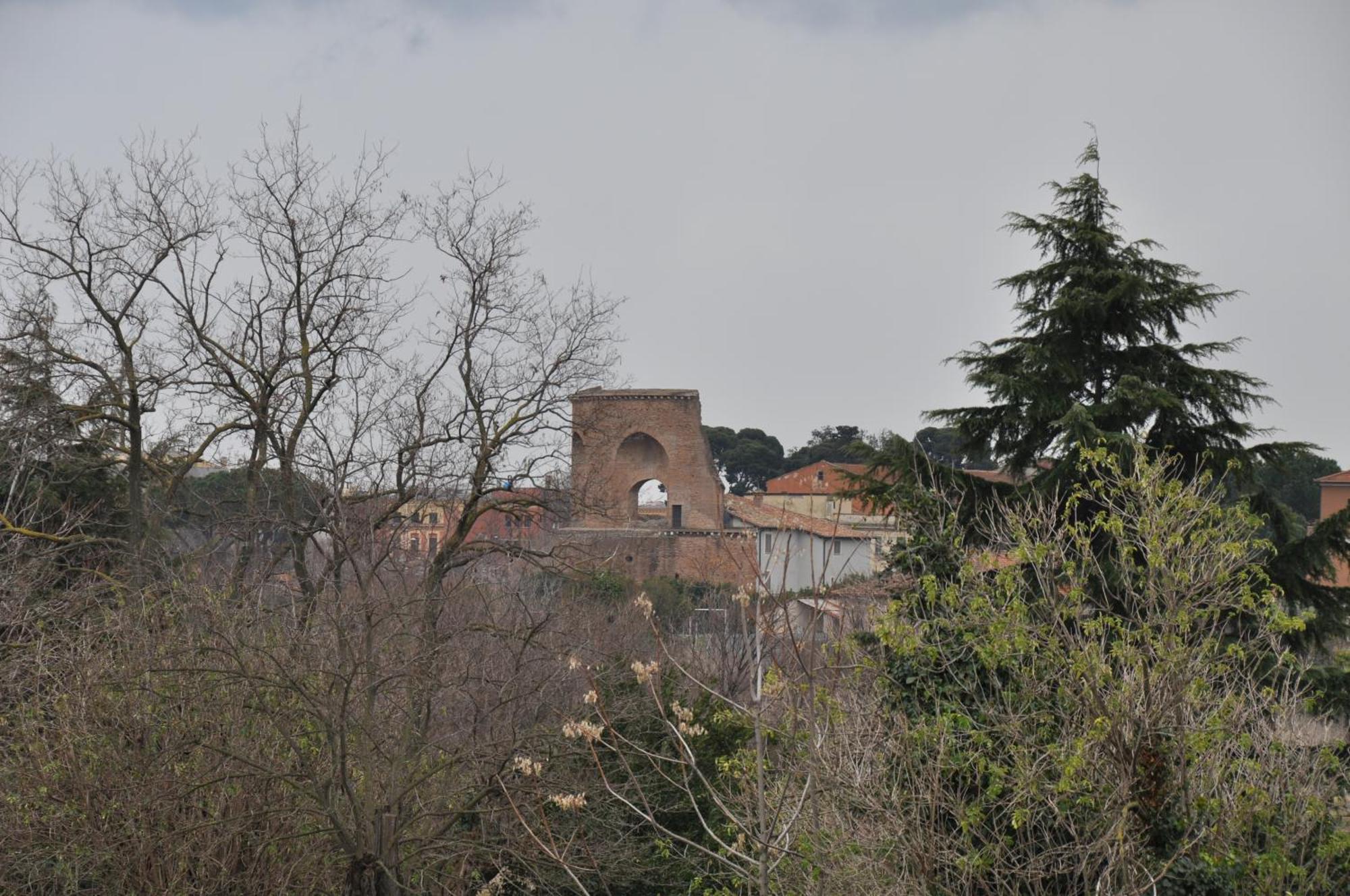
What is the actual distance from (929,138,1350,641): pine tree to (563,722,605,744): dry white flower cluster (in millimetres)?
6597

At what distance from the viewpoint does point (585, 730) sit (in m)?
6.62

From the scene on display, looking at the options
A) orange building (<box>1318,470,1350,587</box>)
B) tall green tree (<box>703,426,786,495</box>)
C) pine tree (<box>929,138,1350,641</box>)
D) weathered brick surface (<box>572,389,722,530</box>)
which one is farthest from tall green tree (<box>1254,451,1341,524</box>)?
pine tree (<box>929,138,1350,641</box>)

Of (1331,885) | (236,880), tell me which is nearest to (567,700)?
(236,880)

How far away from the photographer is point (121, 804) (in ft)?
22.3

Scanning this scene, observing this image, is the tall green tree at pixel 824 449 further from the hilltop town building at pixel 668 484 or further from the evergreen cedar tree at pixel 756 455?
the hilltop town building at pixel 668 484

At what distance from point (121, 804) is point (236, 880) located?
844mm

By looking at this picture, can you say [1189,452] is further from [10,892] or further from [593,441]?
[593,441]

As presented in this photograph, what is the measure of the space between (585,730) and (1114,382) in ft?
30.9

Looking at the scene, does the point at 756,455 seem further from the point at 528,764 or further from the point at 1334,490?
the point at 528,764

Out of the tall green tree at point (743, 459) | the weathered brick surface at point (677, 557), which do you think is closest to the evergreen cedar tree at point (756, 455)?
the tall green tree at point (743, 459)

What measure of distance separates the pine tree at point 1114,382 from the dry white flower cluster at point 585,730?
6.60m

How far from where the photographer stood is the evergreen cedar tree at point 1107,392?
40.6 ft

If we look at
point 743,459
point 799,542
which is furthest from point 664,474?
point 743,459

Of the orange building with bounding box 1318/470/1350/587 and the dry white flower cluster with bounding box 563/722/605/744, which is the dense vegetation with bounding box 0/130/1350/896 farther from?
the orange building with bounding box 1318/470/1350/587
